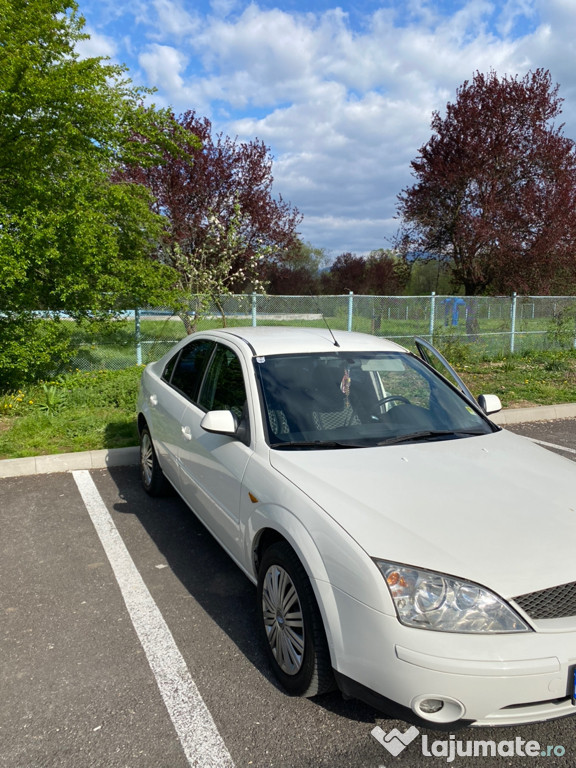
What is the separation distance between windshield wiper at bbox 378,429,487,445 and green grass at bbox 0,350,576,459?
4109 millimetres

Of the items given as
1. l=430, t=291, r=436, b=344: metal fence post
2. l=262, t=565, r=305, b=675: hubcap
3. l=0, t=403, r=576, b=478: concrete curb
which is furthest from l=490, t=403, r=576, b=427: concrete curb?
l=262, t=565, r=305, b=675: hubcap

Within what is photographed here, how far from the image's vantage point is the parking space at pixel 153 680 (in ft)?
7.32

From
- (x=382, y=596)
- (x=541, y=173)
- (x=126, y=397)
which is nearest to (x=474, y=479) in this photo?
(x=382, y=596)

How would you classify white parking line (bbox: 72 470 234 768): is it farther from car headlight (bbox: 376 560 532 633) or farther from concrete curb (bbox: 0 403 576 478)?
concrete curb (bbox: 0 403 576 478)

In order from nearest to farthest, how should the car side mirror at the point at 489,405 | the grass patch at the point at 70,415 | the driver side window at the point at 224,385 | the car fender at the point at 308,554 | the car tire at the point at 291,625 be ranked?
the car fender at the point at 308,554, the car tire at the point at 291,625, the driver side window at the point at 224,385, the car side mirror at the point at 489,405, the grass patch at the point at 70,415

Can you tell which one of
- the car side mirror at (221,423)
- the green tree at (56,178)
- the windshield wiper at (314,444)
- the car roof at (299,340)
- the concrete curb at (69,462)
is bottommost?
the concrete curb at (69,462)

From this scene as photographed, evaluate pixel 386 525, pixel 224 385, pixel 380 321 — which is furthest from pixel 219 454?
pixel 380 321

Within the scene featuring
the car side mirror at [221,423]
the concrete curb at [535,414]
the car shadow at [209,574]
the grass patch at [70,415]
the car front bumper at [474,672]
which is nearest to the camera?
the car front bumper at [474,672]

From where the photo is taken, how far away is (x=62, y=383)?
28.0 feet

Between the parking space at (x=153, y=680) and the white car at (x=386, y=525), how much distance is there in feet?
0.72

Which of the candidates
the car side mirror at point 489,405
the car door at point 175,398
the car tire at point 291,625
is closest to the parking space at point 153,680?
the car tire at point 291,625

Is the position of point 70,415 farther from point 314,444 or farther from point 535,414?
point 535,414

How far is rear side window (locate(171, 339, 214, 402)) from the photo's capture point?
4109mm

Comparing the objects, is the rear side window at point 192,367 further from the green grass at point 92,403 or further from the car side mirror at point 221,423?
the green grass at point 92,403
